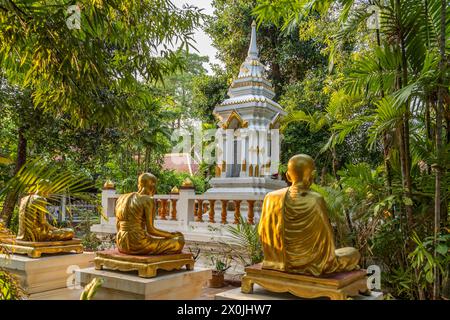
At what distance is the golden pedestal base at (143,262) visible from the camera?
12.8 feet

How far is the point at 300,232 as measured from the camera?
298cm

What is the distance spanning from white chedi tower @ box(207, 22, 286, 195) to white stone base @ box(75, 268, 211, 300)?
3.84m

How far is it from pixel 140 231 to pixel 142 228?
6cm

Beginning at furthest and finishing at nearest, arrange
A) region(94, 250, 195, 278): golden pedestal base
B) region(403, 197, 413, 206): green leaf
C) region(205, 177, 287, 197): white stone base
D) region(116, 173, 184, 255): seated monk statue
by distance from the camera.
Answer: region(205, 177, 287, 197): white stone base → region(116, 173, 184, 255): seated monk statue → region(94, 250, 195, 278): golden pedestal base → region(403, 197, 413, 206): green leaf

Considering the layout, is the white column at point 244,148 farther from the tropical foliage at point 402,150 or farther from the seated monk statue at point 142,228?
the seated monk statue at point 142,228

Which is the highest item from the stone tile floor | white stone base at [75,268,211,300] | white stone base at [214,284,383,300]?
white stone base at [214,284,383,300]

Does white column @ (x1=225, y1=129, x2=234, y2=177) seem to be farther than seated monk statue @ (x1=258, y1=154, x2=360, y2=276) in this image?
Yes

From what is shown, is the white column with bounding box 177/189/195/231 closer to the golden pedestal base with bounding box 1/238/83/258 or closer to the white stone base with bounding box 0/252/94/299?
the white stone base with bounding box 0/252/94/299

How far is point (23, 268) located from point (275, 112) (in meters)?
6.03

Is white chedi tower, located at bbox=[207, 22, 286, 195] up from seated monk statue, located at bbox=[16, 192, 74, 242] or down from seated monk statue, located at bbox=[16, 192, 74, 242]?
up

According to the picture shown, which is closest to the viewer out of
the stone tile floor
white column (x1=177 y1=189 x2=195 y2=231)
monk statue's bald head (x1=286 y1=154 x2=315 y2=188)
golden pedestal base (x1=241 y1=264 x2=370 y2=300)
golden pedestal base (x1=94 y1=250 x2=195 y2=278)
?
golden pedestal base (x1=241 y1=264 x2=370 y2=300)

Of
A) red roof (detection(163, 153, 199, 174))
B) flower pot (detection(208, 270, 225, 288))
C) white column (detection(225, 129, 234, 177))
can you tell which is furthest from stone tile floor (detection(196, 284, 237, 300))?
red roof (detection(163, 153, 199, 174))

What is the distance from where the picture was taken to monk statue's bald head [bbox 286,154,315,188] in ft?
10.0
